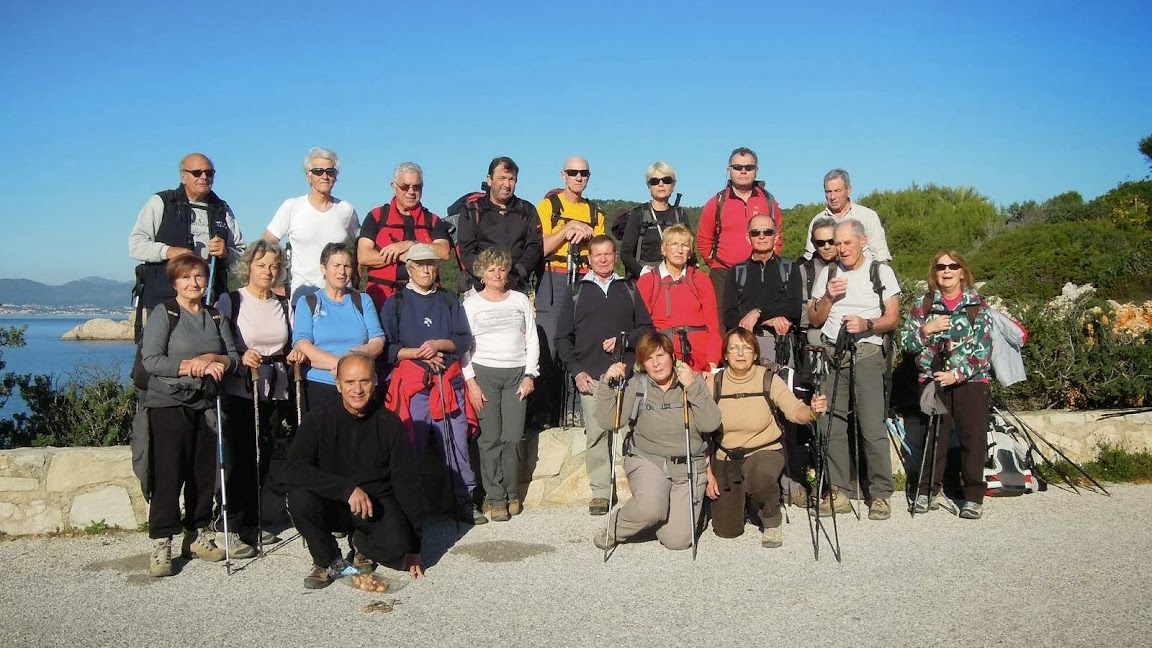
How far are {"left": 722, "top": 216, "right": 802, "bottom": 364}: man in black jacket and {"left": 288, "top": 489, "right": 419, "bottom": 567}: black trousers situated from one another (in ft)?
9.69

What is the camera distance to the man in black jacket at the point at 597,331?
20.7ft

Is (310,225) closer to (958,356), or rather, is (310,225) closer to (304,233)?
(304,233)

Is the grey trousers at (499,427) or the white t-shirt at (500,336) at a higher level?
the white t-shirt at (500,336)

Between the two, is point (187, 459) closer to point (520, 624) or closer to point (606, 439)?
point (520, 624)

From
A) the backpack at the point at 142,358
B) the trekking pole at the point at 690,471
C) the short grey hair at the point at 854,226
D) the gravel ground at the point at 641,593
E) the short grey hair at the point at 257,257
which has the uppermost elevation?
the short grey hair at the point at 854,226

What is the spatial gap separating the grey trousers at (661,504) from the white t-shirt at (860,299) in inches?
58.6

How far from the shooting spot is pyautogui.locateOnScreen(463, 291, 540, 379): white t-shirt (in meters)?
6.29

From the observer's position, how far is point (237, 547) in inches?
212

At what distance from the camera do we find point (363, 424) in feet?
16.8

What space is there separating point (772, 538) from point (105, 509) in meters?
4.54

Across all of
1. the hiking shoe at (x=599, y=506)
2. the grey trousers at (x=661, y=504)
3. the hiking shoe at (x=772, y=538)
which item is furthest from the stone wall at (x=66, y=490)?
the hiking shoe at (x=772, y=538)

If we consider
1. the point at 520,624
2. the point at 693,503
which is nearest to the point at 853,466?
the point at 693,503

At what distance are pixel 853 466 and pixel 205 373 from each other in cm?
471

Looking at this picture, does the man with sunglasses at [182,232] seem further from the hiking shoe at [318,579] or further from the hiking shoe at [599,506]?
the hiking shoe at [599,506]
